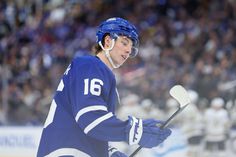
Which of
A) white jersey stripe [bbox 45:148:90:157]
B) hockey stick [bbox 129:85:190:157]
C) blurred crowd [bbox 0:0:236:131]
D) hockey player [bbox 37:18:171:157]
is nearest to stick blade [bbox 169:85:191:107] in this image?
hockey stick [bbox 129:85:190:157]

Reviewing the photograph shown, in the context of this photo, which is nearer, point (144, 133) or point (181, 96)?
point (144, 133)

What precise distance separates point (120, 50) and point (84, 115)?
35 centimetres

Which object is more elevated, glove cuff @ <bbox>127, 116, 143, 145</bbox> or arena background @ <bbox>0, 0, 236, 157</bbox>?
arena background @ <bbox>0, 0, 236, 157</bbox>

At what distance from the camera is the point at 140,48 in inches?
397

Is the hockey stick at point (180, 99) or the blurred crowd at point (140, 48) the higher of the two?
the blurred crowd at point (140, 48)

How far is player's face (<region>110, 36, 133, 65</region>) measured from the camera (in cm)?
285

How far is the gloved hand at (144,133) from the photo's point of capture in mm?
2686

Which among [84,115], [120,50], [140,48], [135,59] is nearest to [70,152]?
[84,115]

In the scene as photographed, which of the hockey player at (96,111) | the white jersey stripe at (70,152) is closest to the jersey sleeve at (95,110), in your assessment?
the hockey player at (96,111)

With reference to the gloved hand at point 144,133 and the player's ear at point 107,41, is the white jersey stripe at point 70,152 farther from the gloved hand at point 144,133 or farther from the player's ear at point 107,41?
the player's ear at point 107,41

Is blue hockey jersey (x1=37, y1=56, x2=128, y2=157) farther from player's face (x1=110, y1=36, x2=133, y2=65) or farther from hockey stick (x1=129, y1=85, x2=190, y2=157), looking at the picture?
hockey stick (x1=129, y1=85, x2=190, y2=157)

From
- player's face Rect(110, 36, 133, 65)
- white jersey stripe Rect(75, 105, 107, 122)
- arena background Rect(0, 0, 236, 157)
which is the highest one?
arena background Rect(0, 0, 236, 157)

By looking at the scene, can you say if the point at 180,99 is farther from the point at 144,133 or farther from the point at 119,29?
the point at 119,29

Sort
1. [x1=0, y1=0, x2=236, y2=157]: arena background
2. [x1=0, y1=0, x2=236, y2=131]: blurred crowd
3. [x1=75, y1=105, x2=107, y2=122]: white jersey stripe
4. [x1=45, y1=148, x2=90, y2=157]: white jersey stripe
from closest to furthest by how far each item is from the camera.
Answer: [x1=75, y1=105, x2=107, y2=122]: white jersey stripe < [x1=45, y1=148, x2=90, y2=157]: white jersey stripe < [x1=0, y1=0, x2=236, y2=157]: arena background < [x1=0, y1=0, x2=236, y2=131]: blurred crowd
